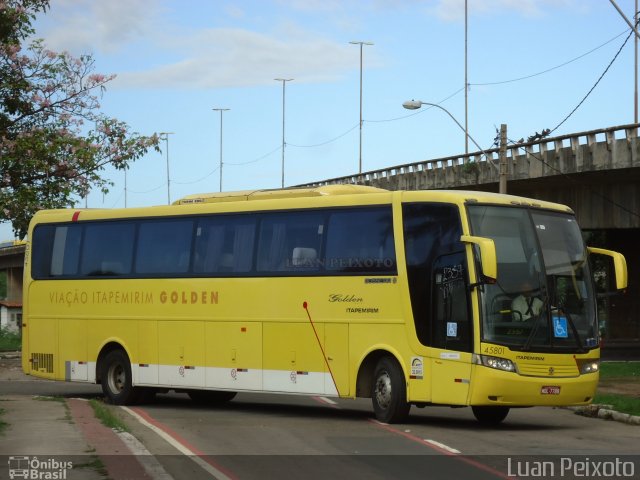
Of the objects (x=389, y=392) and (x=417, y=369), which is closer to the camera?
(x=417, y=369)

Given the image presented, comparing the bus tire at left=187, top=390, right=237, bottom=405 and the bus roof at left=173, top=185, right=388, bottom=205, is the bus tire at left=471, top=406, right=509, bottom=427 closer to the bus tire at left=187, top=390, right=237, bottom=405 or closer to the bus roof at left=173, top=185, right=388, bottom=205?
the bus roof at left=173, top=185, right=388, bottom=205

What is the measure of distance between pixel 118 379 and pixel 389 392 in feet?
23.9

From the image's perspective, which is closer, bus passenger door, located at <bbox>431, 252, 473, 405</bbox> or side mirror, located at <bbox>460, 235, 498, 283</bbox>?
side mirror, located at <bbox>460, 235, 498, 283</bbox>

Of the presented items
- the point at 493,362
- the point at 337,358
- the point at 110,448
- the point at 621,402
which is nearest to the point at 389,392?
the point at 337,358

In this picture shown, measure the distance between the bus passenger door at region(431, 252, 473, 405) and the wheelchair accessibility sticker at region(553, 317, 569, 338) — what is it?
1333 mm

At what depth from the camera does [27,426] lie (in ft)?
53.8

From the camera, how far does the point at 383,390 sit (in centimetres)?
1895

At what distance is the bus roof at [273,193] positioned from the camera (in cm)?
2067

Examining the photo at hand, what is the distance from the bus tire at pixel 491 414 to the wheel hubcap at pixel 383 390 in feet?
5.04

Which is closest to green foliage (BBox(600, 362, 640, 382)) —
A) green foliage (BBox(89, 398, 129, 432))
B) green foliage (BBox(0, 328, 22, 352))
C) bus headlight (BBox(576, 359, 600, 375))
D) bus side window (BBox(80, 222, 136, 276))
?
bus headlight (BBox(576, 359, 600, 375))

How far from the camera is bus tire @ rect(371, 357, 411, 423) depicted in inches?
725

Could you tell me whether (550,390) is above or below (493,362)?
below

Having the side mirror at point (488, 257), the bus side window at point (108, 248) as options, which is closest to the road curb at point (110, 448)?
the bus side window at point (108, 248)

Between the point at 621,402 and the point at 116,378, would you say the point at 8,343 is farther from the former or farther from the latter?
the point at 621,402
